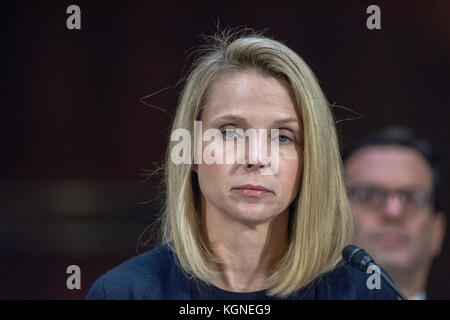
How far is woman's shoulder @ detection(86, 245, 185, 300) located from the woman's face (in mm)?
184

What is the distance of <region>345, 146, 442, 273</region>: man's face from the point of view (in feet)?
5.45

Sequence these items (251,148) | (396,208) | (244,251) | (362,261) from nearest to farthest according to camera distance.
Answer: (362,261) < (251,148) < (244,251) < (396,208)

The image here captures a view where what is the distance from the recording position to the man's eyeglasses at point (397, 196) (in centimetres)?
168

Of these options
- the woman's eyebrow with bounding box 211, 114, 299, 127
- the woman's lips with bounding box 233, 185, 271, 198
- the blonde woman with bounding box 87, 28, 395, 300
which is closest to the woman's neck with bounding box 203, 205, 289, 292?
the blonde woman with bounding box 87, 28, 395, 300

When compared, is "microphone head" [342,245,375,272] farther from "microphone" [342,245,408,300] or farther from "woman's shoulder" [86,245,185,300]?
"woman's shoulder" [86,245,185,300]

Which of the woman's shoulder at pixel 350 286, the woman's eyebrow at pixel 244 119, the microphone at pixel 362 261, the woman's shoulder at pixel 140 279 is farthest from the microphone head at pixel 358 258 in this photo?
the woman's shoulder at pixel 140 279

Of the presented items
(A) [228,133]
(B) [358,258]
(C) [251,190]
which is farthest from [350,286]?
(A) [228,133]

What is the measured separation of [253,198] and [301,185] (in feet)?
0.43

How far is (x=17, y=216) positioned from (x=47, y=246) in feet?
0.40

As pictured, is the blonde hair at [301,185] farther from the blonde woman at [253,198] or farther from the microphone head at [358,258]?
the microphone head at [358,258]

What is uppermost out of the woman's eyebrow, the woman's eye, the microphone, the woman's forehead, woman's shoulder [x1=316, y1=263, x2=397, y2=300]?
the woman's forehead

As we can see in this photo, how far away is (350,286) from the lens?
4.71 feet

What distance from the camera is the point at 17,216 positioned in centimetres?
171

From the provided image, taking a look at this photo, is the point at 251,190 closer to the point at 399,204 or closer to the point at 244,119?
the point at 244,119
